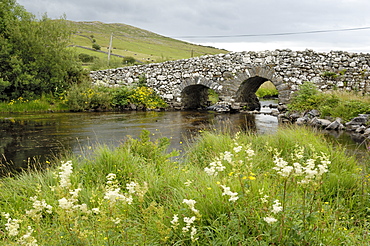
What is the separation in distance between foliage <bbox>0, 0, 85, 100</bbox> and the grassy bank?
575 inches

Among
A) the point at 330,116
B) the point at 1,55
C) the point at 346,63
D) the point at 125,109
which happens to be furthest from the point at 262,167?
the point at 1,55

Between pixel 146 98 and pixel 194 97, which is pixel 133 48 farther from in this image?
pixel 146 98

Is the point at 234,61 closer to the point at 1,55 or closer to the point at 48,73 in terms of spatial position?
the point at 48,73

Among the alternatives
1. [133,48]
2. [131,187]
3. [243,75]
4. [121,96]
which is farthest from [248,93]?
[133,48]

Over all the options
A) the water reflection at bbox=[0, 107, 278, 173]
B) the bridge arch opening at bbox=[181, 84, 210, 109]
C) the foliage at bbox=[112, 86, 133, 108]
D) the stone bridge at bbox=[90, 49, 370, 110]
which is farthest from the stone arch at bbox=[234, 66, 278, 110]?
the foliage at bbox=[112, 86, 133, 108]

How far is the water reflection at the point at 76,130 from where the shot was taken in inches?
368

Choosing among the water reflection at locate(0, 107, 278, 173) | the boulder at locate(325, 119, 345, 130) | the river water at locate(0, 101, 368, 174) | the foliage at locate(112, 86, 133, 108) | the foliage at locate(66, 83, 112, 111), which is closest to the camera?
the river water at locate(0, 101, 368, 174)

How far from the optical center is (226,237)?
9.64 ft

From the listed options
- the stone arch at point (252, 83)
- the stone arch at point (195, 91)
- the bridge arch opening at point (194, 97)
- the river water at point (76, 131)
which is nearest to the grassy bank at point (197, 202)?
the river water at point (76, 131)

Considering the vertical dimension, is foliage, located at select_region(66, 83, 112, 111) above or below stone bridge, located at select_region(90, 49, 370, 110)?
below

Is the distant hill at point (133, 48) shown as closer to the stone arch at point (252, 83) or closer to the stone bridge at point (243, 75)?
the stone bridge at point (243, 75)

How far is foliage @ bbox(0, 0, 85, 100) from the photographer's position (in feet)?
59.2

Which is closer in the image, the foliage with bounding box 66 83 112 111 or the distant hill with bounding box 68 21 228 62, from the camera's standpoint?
the foliage with bounding box 66 83 112 111

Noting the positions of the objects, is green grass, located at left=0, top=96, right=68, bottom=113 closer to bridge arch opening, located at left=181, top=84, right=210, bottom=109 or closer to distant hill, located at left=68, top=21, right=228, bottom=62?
bridge arch opening, located at left=181, top=84, right=210, bottom=109
